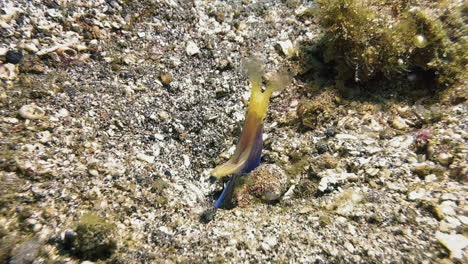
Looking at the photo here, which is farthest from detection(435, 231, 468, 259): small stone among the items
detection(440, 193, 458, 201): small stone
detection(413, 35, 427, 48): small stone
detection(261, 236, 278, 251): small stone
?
detection(413, 35, 427, 48): small stone

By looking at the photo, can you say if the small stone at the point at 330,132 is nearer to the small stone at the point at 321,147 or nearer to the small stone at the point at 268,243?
the small stone at the point at 321,147

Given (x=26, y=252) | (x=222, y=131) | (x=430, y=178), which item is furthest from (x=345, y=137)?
(x=26, y=252)

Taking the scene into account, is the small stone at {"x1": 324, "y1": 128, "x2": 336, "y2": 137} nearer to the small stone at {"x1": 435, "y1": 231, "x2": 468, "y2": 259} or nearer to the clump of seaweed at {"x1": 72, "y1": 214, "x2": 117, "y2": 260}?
the small stone at {"x1": 435, "y1": 231, "x2": 468, "y2": 259}

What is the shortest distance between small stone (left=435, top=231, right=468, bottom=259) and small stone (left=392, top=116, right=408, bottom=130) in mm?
1290

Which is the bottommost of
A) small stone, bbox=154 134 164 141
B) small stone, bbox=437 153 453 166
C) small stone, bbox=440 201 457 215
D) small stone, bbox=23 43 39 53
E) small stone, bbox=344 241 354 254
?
small stone, bbox=154 134 164 141

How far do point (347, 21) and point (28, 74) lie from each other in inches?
137

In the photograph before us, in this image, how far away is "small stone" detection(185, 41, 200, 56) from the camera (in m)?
3.62

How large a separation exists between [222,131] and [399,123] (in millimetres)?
1954

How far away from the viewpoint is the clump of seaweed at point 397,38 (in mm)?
2887

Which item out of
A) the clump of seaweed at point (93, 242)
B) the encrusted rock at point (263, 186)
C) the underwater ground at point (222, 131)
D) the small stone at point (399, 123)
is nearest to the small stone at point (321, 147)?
the underwater ground at point (222, 131)

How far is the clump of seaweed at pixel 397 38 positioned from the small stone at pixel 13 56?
3378 millimetres

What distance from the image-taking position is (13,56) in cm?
275

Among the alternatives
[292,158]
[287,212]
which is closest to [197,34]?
[292,158]

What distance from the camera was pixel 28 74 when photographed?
9.07ft
